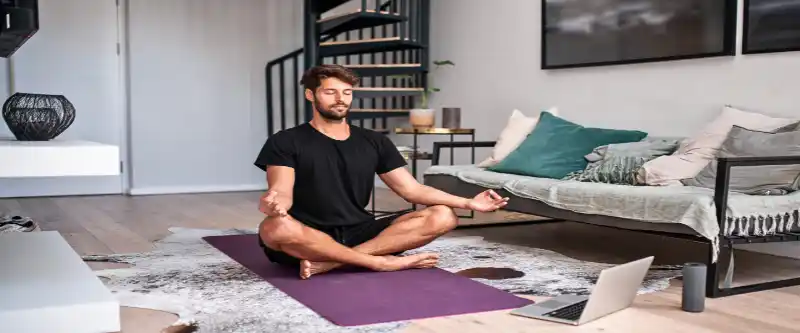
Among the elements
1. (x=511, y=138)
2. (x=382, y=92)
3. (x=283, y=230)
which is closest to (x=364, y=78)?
(x=382, y=92)

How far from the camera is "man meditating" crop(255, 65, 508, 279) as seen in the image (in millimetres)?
3252

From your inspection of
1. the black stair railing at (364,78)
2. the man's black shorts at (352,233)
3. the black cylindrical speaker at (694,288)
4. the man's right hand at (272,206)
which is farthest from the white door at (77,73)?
the black cylindrical speaker at (694,288)

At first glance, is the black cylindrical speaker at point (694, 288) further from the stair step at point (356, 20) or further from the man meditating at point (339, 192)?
the stair step at point (356, 20)

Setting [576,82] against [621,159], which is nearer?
[621,159]

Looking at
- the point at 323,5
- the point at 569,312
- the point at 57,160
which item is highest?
the point at 323,5

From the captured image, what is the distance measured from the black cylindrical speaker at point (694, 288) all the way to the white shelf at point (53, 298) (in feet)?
6.22

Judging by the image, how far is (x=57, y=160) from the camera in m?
2.15

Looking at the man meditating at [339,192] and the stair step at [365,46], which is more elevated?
the stair step at [365,46]

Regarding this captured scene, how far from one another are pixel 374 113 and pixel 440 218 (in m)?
3.43

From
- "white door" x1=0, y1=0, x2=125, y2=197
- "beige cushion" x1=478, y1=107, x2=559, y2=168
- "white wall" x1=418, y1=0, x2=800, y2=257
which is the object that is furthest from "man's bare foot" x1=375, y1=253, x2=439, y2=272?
"white door" x1=0, y1=0, x2=125, y2=197

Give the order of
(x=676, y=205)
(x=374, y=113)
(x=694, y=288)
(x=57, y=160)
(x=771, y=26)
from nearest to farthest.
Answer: (x=57, y=160), (x=694, y=288), (x=676, y=205), (x=771, y=26), (x=374, y=113)

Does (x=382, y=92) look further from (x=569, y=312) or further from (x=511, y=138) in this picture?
(x=569, y=312)

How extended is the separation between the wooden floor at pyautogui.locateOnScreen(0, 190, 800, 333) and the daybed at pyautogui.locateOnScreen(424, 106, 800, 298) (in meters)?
0.20

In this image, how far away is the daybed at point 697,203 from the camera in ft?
10.1
